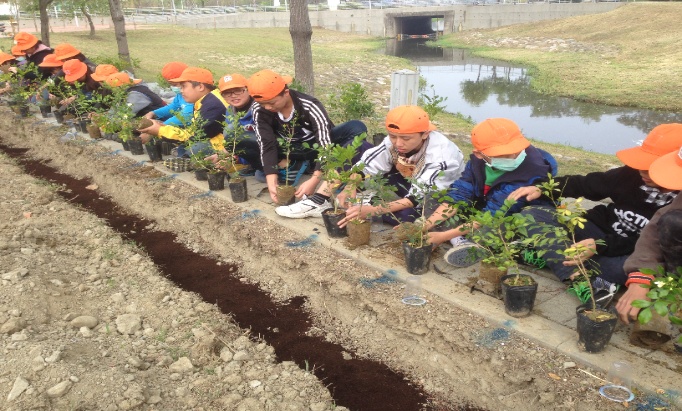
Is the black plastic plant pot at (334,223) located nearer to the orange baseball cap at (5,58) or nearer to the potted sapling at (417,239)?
the potted sapling at (417,239)

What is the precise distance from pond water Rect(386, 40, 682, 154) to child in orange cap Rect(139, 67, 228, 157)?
4.57m

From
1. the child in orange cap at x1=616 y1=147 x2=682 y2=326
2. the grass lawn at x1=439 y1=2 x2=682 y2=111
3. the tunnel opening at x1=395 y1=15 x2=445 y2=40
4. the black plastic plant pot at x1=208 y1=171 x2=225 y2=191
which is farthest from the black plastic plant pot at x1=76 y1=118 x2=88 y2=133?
the tunnel opening at x1=395 y1=15 x2=445 y2=40

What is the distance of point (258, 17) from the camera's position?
41.0m

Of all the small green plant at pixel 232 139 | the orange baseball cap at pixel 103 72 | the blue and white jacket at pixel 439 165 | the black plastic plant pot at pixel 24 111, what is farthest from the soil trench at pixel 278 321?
the black plastic plant pot at pixel 24 111

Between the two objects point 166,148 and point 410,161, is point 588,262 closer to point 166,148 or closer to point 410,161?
point 410,161

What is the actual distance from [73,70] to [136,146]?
6.62ft

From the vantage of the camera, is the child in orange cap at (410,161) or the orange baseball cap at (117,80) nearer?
the child in orange cap at (410,161)

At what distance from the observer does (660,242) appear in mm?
2402

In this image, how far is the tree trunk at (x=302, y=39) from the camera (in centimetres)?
631

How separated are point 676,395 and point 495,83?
57.0ft

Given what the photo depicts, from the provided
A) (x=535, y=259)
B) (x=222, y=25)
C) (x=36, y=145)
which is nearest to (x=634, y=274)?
(x=535, y=259)

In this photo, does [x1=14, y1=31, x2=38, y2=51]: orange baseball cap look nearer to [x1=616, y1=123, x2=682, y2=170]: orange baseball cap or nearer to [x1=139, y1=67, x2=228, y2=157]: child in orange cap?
[x1=139, y1=67, x2=228, y2=157]: child in orange cap

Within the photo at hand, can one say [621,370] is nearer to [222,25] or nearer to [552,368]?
[552,368]

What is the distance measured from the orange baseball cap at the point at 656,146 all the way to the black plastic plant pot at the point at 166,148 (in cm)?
496
